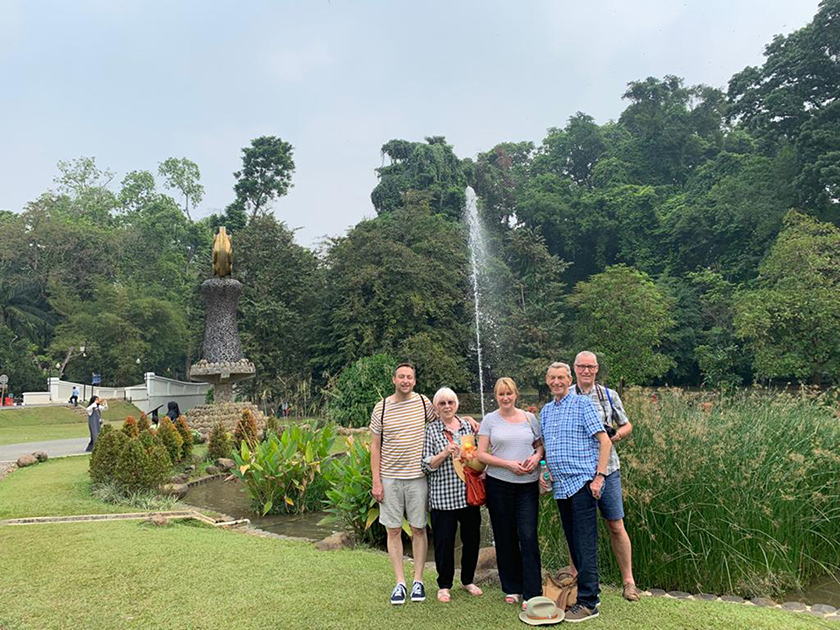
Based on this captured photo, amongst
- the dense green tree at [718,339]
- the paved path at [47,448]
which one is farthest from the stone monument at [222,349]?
the dense green tree at [718,339]

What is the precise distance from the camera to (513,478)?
11.0 feet

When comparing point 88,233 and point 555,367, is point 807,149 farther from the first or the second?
point 88,233

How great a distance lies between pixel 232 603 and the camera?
3623 millimetres

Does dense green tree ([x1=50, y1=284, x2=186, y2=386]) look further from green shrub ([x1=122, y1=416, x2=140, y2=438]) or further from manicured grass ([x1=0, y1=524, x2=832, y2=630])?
manicured grass ([x1=0, y1=524, x2=832, y2=630])

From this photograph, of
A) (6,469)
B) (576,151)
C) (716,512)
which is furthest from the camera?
(576,151)

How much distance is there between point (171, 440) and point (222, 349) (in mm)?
5809

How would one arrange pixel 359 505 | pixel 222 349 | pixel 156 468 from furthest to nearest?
pixel 222 349 → pixel 156 468 → pixel 359 505

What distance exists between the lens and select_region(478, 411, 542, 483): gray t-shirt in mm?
3357

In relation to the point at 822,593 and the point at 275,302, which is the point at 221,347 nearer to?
the point at 275,302

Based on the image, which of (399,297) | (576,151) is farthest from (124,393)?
(576,151)

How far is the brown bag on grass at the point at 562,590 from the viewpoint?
3.32 m

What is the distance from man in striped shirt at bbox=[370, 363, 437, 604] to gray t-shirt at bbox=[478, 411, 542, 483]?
0.44 metres

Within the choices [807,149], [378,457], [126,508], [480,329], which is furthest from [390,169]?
[378,457]

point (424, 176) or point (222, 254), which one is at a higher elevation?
point (424, 176)
